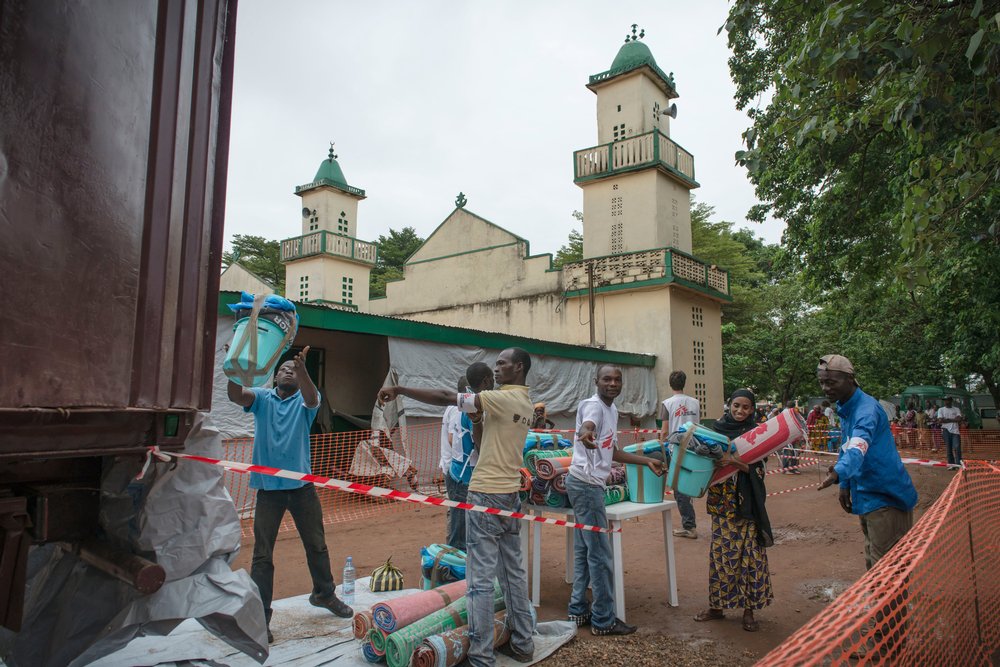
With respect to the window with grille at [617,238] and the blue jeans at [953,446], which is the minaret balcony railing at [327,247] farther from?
the blue jeans at [953,446]

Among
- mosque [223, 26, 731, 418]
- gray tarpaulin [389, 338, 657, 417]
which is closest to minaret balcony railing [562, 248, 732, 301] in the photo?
mosque [223, 26, 731, 418]

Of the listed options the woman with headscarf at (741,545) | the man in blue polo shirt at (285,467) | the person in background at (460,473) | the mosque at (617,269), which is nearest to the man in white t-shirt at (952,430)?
the mosque at (617,269)

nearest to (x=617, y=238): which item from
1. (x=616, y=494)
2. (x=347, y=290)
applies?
(x=347, y=290)

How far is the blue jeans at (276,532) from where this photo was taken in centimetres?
405

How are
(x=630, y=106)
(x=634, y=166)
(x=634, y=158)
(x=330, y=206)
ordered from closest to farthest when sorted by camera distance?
(x=634, y=166)
(x=634, y=158)
(x=630, y=106)
(x=330, y=206)

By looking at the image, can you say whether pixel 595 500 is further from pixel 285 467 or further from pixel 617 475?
pixel 285 467

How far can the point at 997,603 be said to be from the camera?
4.30 meters

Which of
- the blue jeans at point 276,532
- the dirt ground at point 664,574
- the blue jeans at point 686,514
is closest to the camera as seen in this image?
the blue jeans at point 276,532

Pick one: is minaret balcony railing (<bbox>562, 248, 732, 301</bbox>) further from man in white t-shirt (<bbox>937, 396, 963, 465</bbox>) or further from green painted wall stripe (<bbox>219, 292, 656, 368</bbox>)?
man in white t-shirt (<bbox>937, 396, 963, 465</bbox>)

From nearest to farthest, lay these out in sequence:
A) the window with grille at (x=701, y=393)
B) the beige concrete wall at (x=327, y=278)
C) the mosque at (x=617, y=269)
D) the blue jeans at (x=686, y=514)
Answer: the blue jeans at (x=686, y=514), the mosque at (x=617, y=269), the window with grille at (x=701, y=393), the beige concrete wall at (x=327, y=278)

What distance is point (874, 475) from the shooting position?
3957mm

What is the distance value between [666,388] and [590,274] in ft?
12.5

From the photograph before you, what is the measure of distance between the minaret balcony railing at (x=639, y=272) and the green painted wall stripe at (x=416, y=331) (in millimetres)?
2674

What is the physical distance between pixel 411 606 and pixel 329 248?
2031 cm
